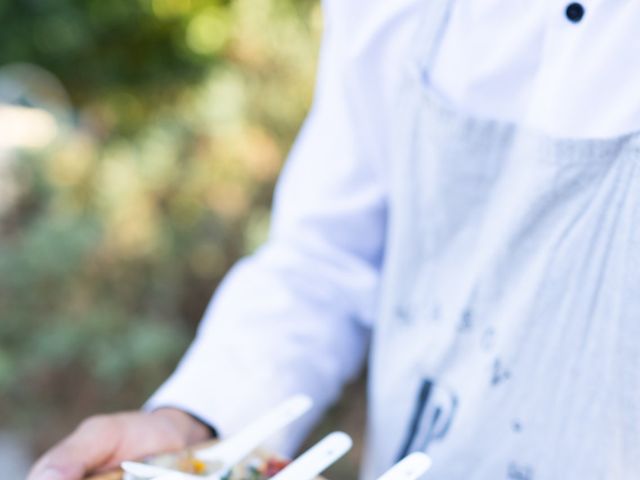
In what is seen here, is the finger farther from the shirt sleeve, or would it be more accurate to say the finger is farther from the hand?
the shirt sleeve

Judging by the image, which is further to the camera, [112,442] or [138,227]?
[138,227]

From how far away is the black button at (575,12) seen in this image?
2.28ft

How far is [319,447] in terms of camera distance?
742mm

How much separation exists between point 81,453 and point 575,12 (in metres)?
0.55

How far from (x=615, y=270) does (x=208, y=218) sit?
186cm

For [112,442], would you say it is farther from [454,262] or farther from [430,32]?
[430,32]

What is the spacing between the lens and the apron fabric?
0.69 meters

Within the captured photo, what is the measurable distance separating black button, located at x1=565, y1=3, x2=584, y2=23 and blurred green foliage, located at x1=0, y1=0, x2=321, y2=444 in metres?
1.57

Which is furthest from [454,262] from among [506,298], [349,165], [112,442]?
[112,442]

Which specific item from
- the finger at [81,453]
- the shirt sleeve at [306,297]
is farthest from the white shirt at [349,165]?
the finger at [81,453]

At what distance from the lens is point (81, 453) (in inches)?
31.0

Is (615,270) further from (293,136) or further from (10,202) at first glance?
(10,202)

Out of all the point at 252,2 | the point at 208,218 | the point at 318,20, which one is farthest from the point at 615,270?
the point at 252,2

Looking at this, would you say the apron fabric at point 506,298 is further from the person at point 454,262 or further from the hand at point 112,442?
the hand at point 112,442
